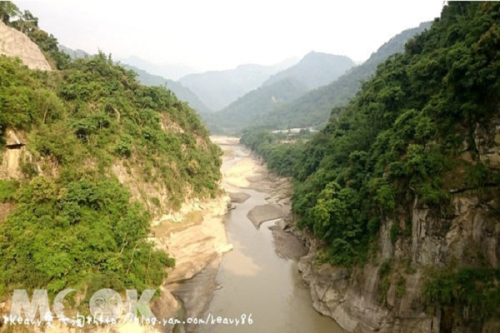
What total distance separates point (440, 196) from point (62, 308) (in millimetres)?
21799

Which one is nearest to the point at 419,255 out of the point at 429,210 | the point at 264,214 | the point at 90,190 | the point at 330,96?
the point at 429,210

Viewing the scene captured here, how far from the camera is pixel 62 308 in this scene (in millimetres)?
17453

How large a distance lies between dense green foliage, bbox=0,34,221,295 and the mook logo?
49 centimetres

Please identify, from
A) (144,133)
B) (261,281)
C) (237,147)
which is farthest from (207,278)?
(237,147)

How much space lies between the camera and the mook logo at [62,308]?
676 inches

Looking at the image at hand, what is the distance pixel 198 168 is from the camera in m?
43.0

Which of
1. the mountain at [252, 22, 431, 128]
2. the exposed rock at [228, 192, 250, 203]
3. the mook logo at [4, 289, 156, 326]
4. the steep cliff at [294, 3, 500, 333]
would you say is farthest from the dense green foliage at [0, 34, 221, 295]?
the mountain at [252, 22, 431, 128]

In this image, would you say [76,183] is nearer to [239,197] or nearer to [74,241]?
[74,241]

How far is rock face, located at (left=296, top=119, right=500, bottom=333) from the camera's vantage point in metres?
17.5

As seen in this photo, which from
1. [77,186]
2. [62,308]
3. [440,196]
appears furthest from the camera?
[77,186]

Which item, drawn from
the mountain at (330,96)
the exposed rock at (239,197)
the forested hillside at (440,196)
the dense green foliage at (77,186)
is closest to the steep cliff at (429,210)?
the forested hillside at (440,196)

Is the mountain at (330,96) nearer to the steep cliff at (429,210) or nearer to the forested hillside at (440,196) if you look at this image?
the steep cliff at (429,210)

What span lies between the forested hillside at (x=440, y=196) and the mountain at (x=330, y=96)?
98251 mm

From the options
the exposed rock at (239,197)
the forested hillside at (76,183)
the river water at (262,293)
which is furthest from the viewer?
the exposed rock at (239,197)
